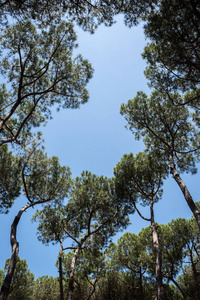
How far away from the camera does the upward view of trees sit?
24.3ft

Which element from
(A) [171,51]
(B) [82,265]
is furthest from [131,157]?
(B) [82,265]

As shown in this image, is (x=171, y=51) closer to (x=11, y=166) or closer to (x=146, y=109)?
(x=146, y=109)

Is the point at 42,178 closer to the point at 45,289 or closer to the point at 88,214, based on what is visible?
the point at 88,214

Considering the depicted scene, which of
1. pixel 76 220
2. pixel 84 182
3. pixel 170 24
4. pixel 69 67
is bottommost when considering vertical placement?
pixel 76 220

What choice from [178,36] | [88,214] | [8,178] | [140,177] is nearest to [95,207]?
[88,214]

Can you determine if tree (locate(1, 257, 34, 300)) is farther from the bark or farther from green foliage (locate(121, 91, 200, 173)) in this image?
green foliage (locate(121, 91, 200, 173))

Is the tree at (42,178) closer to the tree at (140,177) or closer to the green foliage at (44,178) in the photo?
the green foliage at (44,178)

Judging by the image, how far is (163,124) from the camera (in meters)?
10.9

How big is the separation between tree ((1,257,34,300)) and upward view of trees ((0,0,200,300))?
78mm

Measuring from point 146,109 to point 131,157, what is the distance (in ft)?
10.7

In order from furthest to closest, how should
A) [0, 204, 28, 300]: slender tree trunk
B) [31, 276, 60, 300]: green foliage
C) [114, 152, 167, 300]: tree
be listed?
[31, 276, 60, 300]: green foliage, [114, 152, 167, 300]: tree, [0, 204, 28, 300]: slender tree trunk

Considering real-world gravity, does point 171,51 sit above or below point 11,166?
above

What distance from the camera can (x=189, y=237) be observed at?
564 inches

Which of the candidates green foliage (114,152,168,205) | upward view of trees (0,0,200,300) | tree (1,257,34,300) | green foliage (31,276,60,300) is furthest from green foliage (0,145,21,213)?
green foliage (31,276,60,300)
